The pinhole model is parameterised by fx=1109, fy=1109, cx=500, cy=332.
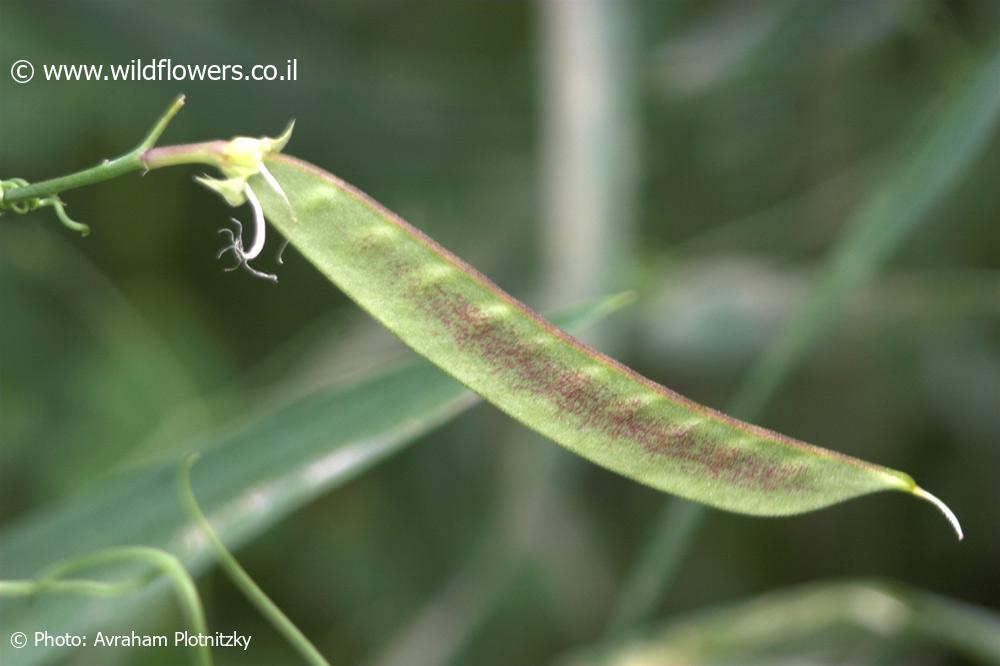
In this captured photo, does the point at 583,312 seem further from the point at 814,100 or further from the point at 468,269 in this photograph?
the point at 814,100

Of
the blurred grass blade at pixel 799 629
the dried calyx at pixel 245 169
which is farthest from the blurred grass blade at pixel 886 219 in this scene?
the dried calyx at pixel 245 169

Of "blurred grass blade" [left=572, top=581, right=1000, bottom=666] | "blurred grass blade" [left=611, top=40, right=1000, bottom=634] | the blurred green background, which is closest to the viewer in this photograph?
"blurred grass blade" [left=611, top=40, right=1000, bottom=634]

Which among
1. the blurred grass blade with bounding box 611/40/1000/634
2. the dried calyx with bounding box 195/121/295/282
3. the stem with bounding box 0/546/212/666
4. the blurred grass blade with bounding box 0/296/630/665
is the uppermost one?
the blurred grass blade with bounding box 611/40/1000/634

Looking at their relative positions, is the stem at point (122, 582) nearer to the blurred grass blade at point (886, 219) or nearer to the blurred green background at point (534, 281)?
the blurred grass blade at point (886, 219)

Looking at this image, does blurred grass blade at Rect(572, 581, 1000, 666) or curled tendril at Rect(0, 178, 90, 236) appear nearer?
curled tendril at Rect(0, 178, 90, 236)

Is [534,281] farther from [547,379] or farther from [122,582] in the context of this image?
[547,379]

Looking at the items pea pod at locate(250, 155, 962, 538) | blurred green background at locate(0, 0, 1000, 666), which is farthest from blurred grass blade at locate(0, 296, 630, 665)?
blurred green background at locate(0, 0, 1000, 666)

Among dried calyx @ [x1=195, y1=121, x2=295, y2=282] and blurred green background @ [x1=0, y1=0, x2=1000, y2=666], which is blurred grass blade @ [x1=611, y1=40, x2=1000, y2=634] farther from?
dried calyx @ [x1=195, y1=121, x2=295, y2=282]
